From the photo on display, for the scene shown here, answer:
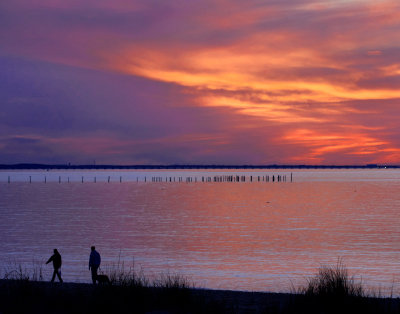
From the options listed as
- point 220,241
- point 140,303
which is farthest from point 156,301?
point 220,241

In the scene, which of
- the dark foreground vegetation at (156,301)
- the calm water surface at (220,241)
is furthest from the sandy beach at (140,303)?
the calm water surface at (220,241)

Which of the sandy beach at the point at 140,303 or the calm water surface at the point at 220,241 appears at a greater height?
the sandy beach at the point at 140,303

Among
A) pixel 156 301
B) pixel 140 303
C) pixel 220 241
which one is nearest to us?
pixel 140 303

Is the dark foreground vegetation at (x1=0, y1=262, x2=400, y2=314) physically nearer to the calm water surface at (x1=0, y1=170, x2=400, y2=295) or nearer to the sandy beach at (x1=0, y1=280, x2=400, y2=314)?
the sandy beach at (x1=0, y1=280, x2=400, y2=314)

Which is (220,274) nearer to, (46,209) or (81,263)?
(81,263)

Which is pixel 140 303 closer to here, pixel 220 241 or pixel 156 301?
pixel 156 301

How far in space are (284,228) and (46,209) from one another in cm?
4199

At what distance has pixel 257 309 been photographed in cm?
1767

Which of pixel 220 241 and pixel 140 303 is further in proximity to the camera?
pixel 220 241

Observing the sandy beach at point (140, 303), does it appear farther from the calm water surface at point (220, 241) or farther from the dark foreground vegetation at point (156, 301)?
the calm water surface at point (220, 241)

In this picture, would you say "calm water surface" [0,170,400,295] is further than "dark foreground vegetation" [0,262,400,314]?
Yes

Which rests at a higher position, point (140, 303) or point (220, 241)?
point (140, 303)

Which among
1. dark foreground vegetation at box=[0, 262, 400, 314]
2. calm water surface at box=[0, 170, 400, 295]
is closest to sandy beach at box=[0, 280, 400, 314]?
dark foreground vegetation at box=[0, 262, 400, 314]

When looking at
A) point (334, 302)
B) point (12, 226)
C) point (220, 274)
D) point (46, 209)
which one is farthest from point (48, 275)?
point (46, 209)
